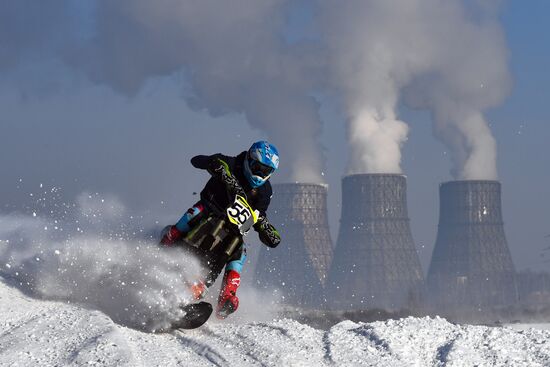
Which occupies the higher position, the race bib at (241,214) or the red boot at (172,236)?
the race bib at (241,214)

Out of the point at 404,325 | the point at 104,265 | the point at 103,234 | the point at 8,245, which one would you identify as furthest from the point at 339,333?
the point at 8,245

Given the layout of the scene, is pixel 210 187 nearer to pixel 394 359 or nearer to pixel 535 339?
pixel 394 359

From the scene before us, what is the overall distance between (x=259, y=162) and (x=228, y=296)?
225 centimetres

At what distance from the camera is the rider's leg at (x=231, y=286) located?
1445 cm

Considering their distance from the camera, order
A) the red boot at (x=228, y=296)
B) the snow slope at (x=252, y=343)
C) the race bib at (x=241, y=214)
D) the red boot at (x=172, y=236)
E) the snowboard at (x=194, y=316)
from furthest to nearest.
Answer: the red boot at (x=172, y=236) → the race bib at (x=241, y=214) → the red boot at (x=228, y=296) → the snowboard at (x=194, y=316) → the snow slope at (x=252, y=343)

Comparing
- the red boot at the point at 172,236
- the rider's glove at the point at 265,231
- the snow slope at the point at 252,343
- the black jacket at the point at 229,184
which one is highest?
the black jacket at the point at 229,184

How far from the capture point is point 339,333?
530 inches

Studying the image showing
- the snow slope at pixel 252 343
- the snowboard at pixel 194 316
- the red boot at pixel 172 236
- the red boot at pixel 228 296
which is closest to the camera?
the snow slope at pixel 252 343

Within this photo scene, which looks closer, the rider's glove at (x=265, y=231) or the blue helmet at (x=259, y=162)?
A: the blue helmet at (x=259, y=162)

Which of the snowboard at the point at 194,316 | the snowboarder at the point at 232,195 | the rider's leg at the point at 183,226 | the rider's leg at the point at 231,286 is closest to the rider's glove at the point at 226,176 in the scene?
the snowboarder at the point at 232,195

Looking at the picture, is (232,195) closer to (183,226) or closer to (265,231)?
(265,231)

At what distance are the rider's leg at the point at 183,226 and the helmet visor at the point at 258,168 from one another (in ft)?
3.75

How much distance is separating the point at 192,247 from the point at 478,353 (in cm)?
503

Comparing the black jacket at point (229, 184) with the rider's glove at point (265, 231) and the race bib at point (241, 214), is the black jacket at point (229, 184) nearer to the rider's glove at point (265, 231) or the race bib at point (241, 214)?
the rider's glove at point (265, 231)
